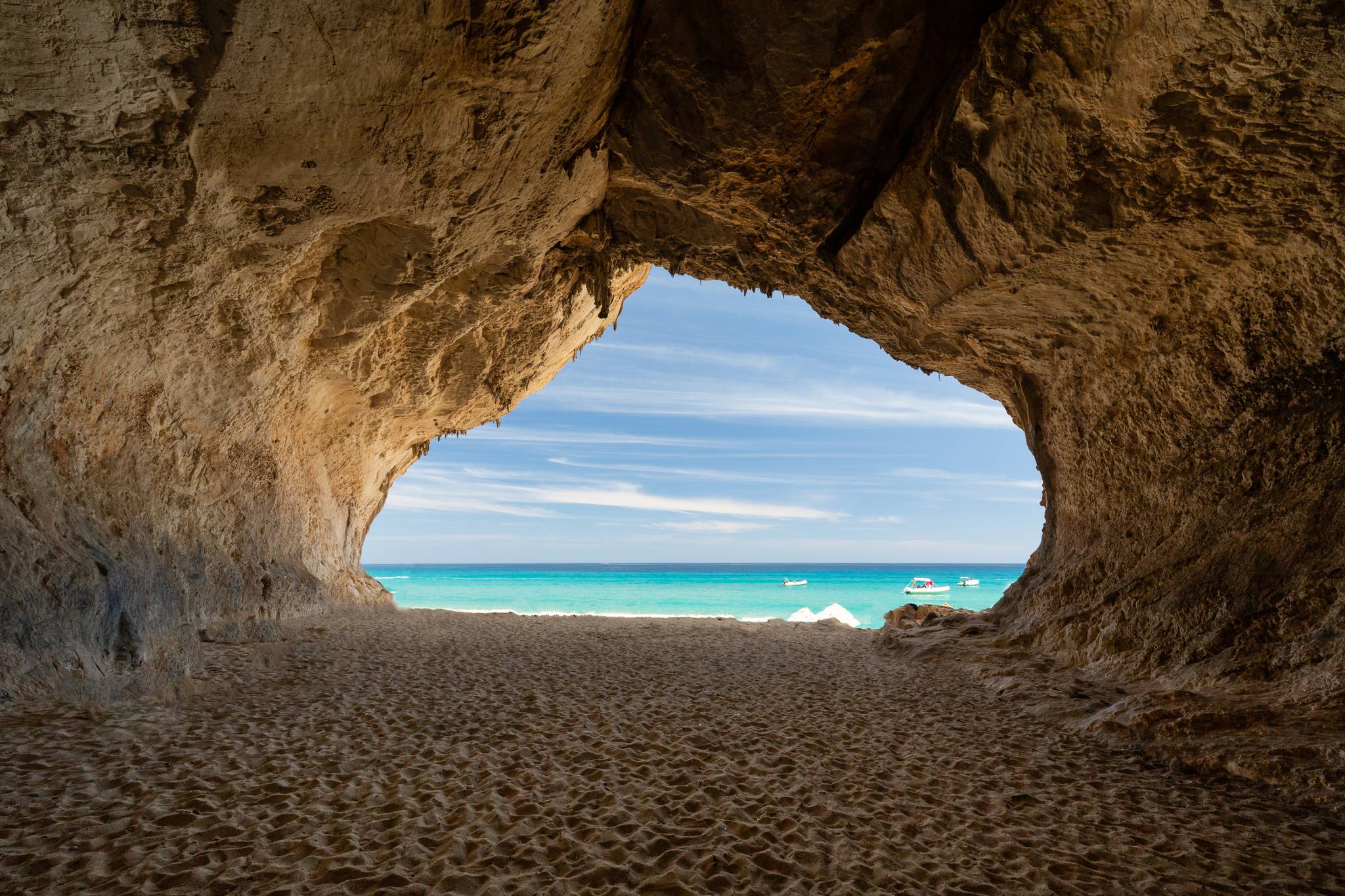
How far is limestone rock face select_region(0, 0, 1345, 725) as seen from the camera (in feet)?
19.4

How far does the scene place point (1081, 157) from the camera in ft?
22.6

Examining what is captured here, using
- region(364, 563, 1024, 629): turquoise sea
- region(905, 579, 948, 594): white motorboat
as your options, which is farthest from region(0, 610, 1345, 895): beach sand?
region(905, 579, 948, 594): white motorboat

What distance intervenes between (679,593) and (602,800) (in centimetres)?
5548

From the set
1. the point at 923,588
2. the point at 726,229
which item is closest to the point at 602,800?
the point at 726,229

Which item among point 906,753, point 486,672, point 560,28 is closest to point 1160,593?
point 906,753

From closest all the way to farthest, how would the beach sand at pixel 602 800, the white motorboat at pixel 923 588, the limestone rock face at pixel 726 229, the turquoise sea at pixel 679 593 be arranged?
the beach sand at pixel 602 800, the limestone rock face at pixel 726 229, the turquoise sea at pixel 679 593, the white motorboat at pixel 923 588

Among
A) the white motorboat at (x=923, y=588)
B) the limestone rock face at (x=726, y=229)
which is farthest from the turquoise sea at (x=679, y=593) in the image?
the limestone rock face at (x=726, y=229)

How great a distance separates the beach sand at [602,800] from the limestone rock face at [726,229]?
1.80m

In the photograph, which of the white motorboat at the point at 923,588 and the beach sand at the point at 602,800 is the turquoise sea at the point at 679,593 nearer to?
the white motorboat at the point at 923,588

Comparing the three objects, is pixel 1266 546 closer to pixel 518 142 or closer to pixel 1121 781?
pixel 1121 781

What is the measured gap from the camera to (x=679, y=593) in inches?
2341

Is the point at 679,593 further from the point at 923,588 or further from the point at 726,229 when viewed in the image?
the point at 726,229

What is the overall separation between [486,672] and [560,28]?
837cm

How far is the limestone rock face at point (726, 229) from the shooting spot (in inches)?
233
